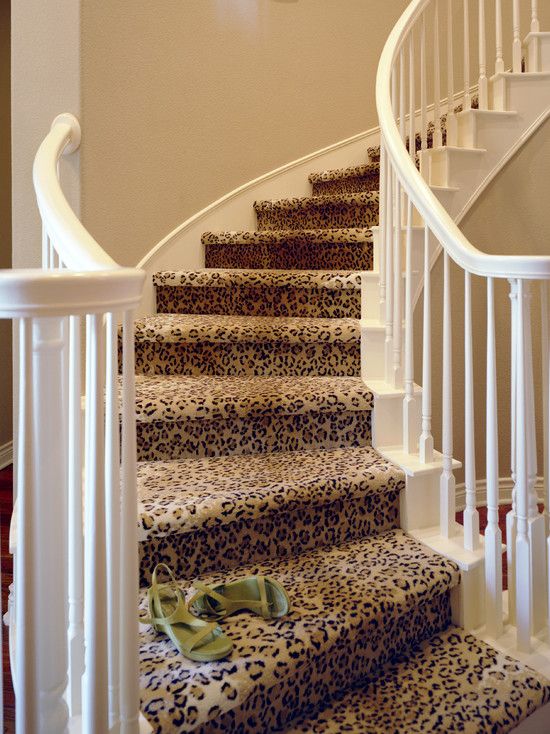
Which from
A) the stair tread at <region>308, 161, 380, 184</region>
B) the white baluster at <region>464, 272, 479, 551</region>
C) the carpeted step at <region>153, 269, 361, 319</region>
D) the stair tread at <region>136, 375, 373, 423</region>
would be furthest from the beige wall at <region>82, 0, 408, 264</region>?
the white baluster at <region>464, 272, 479, 551</region>

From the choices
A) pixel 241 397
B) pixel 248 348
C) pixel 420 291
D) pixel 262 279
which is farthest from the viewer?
pixel 420 291

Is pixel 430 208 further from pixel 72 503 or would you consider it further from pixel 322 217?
pixel 322 217

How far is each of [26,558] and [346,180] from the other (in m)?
2.97

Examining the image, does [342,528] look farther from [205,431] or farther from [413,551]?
[205,431]

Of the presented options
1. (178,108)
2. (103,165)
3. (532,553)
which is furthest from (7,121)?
(532,553)

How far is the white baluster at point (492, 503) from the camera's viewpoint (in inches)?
62.4

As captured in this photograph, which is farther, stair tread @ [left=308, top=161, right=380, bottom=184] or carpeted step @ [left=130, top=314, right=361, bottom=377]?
stair tread @ [left=308, top=161, right=380, bottom=184]

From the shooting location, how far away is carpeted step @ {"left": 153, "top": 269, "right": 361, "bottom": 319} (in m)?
2.59

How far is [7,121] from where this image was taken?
4.34m

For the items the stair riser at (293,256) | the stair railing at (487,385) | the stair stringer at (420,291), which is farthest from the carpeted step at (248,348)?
the stair riser at (293,256)

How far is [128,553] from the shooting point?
984 mm

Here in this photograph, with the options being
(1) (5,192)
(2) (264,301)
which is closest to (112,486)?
(2) (264,301)

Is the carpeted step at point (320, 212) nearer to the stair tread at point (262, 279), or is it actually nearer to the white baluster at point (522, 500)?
the stair tread at point (262, 279)

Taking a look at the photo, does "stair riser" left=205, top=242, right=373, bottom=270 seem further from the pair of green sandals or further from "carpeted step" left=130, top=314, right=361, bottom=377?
the pair of green sandals
